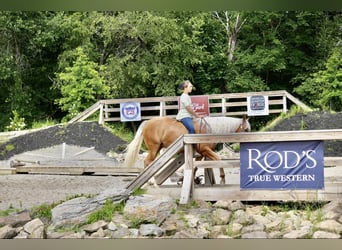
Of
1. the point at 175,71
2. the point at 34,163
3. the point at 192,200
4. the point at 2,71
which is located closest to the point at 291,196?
the point at 192,200

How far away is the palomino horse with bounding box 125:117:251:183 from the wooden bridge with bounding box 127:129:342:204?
114 mm

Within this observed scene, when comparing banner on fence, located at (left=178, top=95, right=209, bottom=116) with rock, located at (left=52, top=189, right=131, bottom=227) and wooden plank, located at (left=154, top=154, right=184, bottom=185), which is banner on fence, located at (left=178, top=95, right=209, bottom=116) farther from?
rock, located at (left=52, top=189, right=131, bottom=227)

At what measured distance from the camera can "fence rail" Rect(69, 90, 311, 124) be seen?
478cm

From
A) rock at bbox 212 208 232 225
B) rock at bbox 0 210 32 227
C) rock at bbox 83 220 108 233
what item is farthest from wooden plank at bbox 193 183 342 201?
rock at bbox 0 210 32 227

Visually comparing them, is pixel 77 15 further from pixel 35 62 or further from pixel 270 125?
pixel 270 125

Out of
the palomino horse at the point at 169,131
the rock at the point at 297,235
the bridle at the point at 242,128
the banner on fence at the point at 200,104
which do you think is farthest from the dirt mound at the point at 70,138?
the rock at the point at 297,235

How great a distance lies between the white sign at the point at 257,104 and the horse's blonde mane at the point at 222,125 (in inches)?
10.9

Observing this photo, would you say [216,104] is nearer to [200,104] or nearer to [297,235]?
[200,104]

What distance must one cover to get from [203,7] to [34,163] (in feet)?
6.01

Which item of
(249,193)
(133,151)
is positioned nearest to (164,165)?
(133,151)

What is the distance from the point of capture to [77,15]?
16.1 feet

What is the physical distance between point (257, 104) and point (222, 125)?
1.46ft

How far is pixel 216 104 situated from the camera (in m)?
4.85

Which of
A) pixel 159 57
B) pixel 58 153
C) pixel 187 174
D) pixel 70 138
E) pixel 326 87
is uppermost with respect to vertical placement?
pixel 159 57
